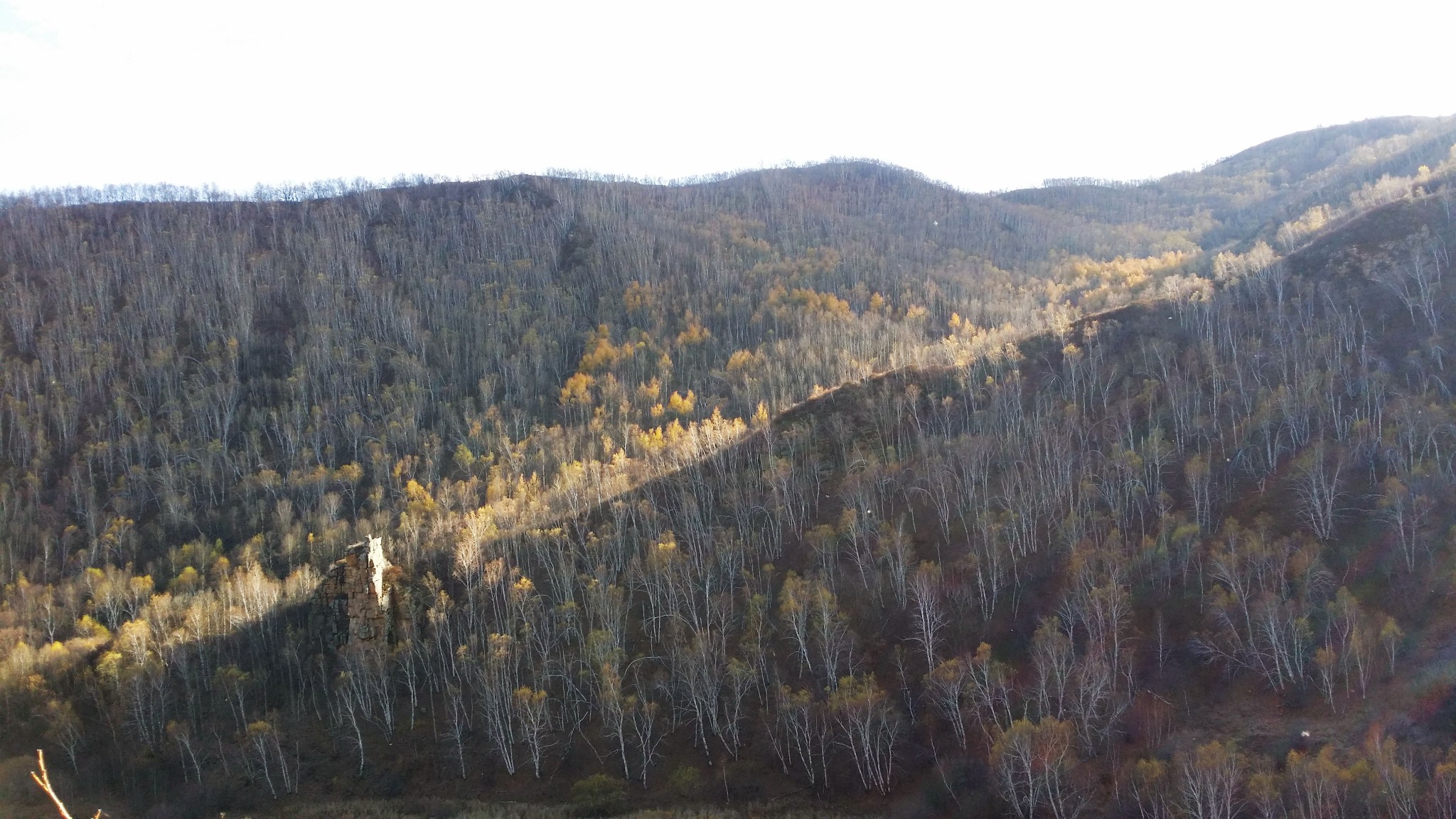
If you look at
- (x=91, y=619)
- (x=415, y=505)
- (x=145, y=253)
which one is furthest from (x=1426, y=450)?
(x=145, y=253)

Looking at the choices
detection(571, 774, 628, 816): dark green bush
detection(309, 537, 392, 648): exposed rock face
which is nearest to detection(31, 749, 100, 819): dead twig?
detection(571, 774, 628, 816): dark green bush

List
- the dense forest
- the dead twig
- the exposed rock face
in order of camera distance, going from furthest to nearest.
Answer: the exposed rock face < the dense forest < the dead twig

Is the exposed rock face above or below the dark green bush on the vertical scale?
above

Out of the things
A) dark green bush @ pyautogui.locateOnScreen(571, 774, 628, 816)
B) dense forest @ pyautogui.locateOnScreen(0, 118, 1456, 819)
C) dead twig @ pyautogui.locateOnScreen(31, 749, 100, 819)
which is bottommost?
dark green bush @ pyautogui.locateOnScreen(571, 774, 628, 816)

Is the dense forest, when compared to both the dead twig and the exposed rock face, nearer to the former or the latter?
the exposed rock face

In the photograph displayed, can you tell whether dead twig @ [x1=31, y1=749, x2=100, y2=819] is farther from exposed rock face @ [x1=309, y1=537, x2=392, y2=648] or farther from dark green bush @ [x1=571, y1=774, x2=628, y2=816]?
exposed rock face @ [x1=309, y1=537, x2=392, y2=648]

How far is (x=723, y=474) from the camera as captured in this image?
90812 mm

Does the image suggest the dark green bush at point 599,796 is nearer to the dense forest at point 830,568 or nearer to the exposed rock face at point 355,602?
the dense forest at point 830,568

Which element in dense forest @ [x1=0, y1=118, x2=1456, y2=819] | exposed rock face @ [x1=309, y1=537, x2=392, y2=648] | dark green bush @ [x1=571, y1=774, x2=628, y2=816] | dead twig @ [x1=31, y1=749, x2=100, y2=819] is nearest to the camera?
dead twig @ [x1=31, y1=749, x2=100, y2=819]

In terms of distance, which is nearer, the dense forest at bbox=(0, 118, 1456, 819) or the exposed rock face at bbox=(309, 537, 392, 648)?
the dense forest at bbox=(0, 118, 1456, 819)

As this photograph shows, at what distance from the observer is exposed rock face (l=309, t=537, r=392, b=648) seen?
77.6 meters

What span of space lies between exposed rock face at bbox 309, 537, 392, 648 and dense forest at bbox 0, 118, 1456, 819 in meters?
2.17

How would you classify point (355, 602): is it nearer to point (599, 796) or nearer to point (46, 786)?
point (599, 796)

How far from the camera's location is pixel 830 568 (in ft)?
241
